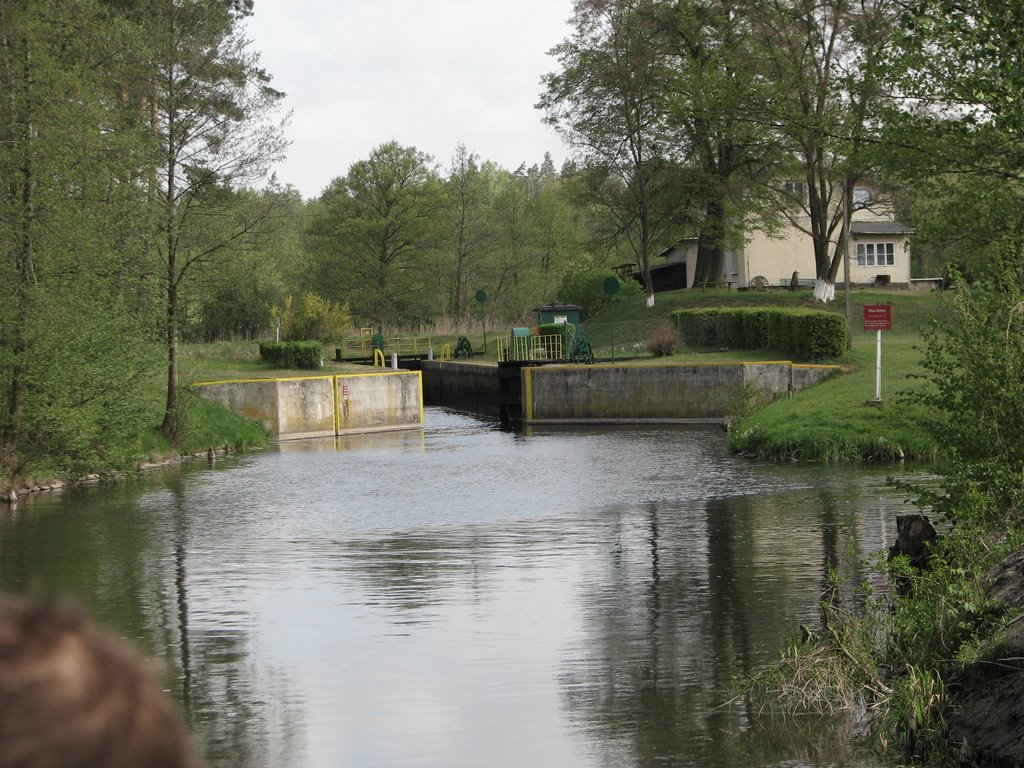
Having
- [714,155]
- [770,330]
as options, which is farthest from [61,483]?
[714,155]

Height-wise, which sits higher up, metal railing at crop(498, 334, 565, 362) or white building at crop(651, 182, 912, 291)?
white building at crop(651, 182, 912, 291)

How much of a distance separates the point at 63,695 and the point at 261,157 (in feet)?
93.3

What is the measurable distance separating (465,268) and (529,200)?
13.2m

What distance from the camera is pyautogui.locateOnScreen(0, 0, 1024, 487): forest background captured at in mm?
15195

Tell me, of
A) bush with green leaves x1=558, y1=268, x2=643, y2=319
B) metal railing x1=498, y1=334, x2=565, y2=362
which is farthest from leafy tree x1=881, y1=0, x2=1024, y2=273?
bush with green leaves x1=558, y1=268, x2=643, y2=319

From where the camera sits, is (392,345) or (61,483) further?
(392,345)

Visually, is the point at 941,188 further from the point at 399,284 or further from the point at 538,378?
the point at 399,284

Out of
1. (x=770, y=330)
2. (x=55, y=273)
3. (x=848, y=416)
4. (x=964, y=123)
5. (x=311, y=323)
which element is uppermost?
(x=964, y=123)

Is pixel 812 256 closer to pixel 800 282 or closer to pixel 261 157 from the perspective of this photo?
pixel 800 282

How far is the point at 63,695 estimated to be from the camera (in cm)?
90

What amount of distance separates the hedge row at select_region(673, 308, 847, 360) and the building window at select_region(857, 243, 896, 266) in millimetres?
14587

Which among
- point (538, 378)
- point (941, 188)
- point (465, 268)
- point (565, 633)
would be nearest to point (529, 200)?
point (465, 268)

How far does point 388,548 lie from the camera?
16.2m

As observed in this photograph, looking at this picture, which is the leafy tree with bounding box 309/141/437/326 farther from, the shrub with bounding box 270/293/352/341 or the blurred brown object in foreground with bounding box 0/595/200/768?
the blurred brown object in foreground with bounding box 0/595/200/768
